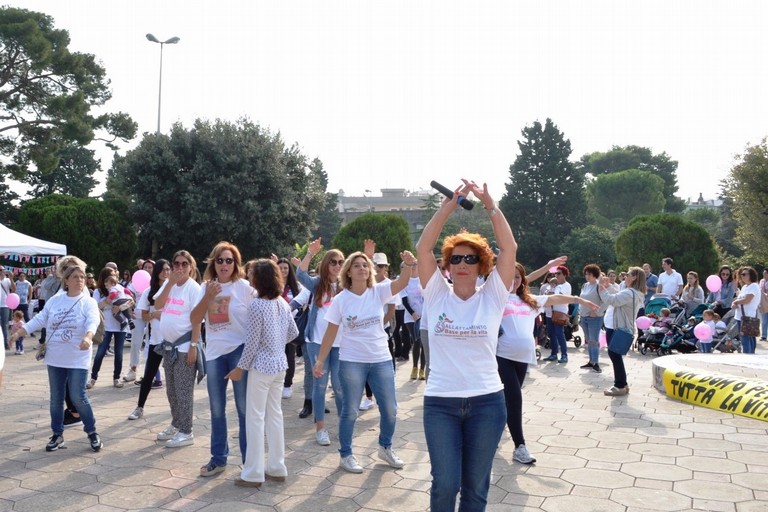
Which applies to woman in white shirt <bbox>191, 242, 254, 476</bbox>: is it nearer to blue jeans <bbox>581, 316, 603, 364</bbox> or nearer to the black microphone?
the black microphone

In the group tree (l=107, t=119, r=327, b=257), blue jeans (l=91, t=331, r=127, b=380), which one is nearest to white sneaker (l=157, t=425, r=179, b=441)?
blue jeans (l=91, t=331, r=127, b=380)

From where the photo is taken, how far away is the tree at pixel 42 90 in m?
27.5

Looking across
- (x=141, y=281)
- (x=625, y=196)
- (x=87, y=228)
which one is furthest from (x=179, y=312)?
(x=625, y=196)

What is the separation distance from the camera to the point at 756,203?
27.3 m

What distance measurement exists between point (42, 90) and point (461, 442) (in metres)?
30.3

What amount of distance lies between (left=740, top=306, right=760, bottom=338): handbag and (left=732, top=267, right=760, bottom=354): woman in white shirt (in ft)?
0.24

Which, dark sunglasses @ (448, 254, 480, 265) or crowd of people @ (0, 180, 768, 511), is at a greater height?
dark sunglasses @ (448, 254, 480, 265)

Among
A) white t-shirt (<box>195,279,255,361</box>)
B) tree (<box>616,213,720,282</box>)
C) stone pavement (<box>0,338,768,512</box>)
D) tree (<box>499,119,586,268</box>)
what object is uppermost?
tree (<box>499,119,586,268</box>)

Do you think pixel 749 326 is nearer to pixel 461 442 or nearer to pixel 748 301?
pixel 748 301

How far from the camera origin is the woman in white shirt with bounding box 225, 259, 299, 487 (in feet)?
16.8

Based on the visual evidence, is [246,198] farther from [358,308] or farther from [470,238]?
[470,238]

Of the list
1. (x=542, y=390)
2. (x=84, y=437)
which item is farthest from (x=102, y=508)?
(x=542, y=390)

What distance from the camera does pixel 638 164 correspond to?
9006cm

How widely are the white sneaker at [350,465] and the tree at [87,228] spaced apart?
2457cm
